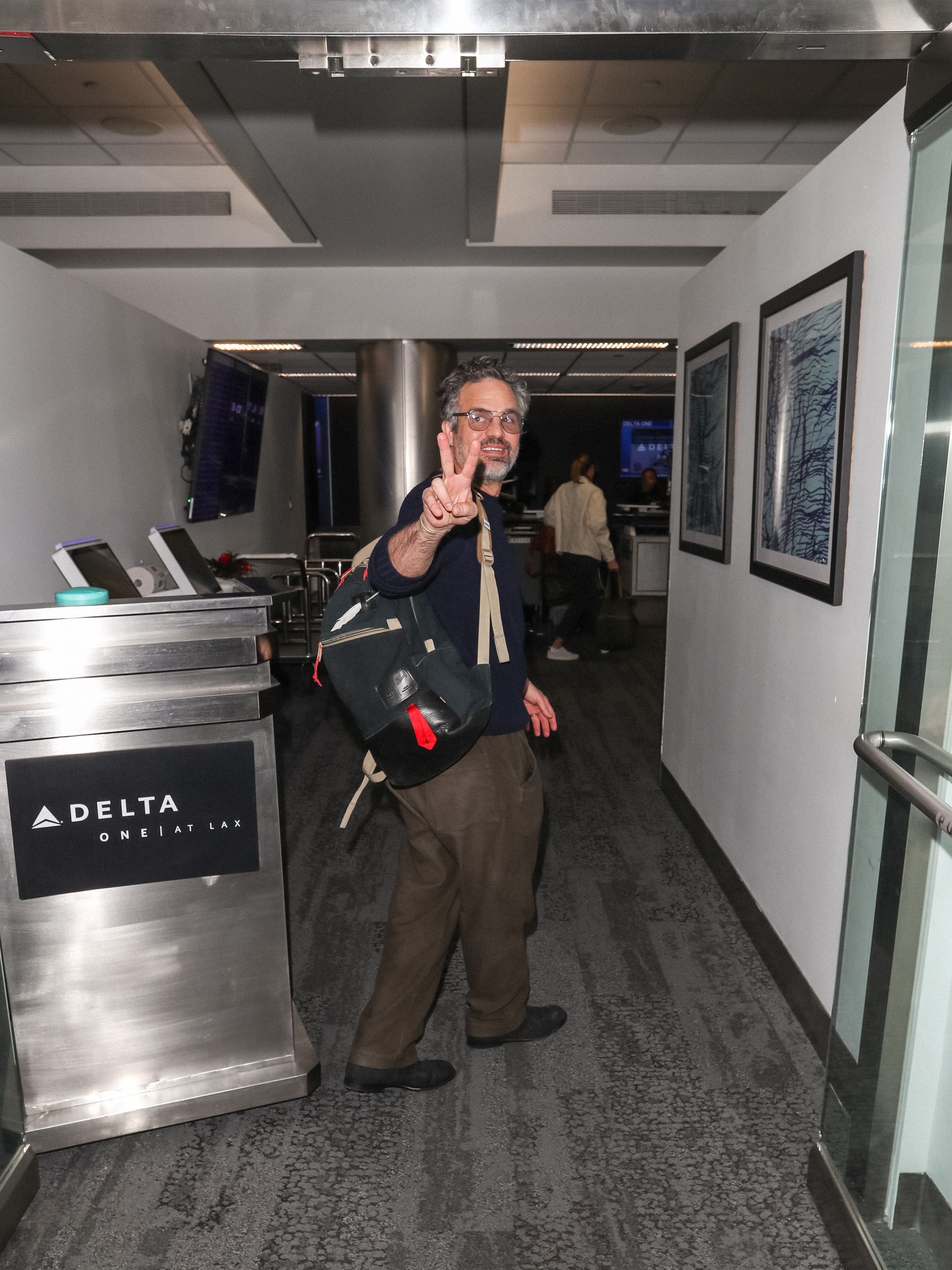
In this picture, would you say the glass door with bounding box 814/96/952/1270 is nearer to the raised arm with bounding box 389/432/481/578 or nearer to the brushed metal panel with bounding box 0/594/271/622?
the raised arm with bounding box 389/432/481/578

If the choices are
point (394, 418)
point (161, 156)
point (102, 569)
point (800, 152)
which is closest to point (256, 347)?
point (394, 418)

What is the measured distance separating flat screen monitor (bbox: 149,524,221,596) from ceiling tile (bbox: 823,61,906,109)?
354 centimetres

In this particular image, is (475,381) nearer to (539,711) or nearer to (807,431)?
(539,711)

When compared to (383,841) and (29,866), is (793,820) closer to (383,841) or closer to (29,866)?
(383,841)

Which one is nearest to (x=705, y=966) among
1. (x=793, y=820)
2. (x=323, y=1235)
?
(x=793, y=820)

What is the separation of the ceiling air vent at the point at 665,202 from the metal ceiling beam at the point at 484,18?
3.95 metres

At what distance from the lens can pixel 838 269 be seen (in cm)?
218

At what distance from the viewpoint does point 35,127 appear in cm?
448

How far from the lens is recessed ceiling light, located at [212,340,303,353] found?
21.1 feet

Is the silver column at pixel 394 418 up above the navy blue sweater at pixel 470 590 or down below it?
above

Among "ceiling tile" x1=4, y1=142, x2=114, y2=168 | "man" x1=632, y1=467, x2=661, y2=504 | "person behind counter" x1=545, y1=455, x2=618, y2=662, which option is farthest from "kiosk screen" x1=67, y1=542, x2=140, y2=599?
"man" x1=632, y1=467, x2=661, y2=504

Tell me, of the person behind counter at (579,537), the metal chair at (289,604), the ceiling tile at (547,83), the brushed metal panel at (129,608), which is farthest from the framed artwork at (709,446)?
the metal chair at (289,604)

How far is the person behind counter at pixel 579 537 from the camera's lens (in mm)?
6684

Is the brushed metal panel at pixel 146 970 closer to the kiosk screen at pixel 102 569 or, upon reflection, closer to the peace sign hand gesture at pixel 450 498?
the peace sign hand gesture at pixel 450 498
